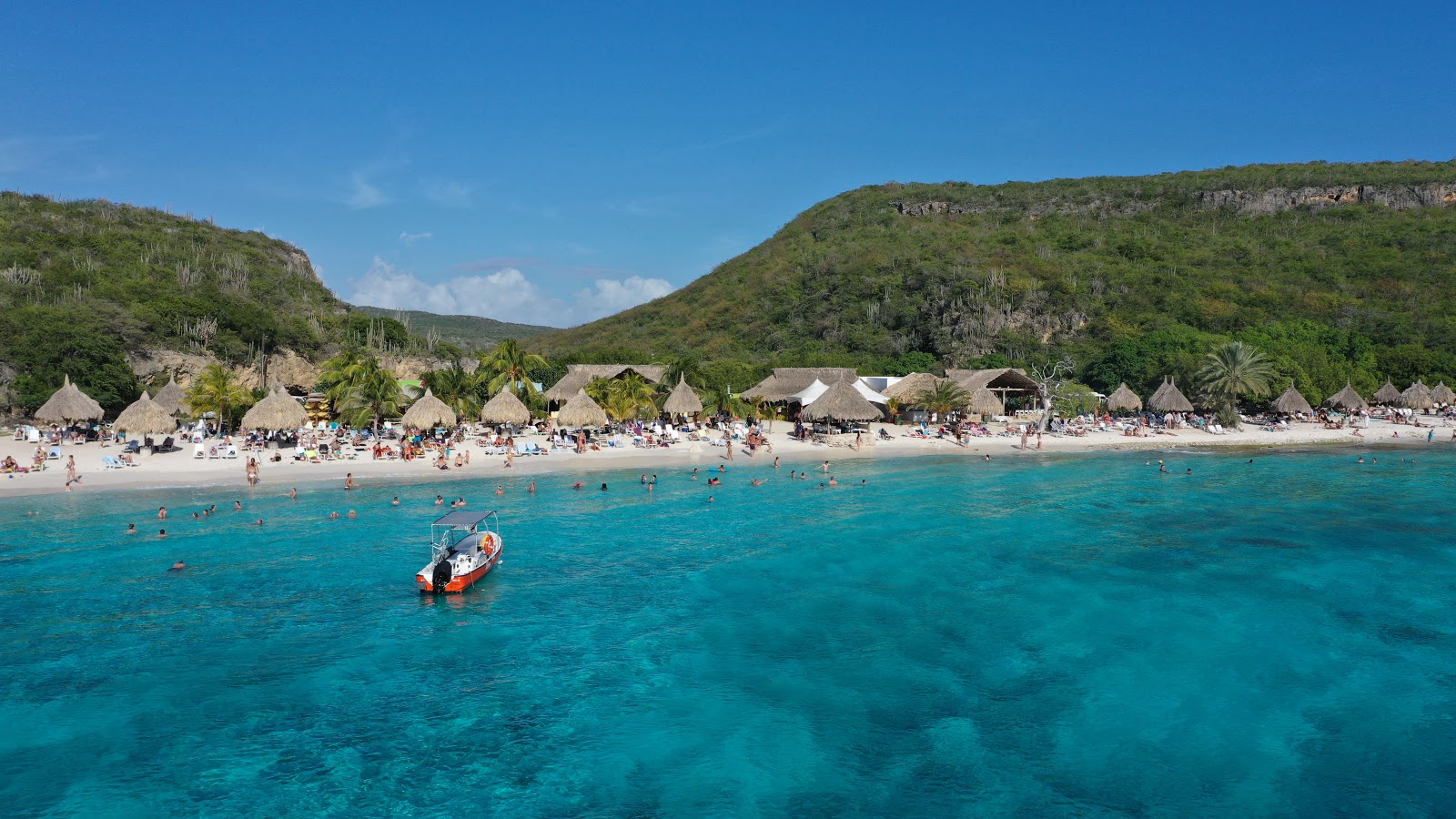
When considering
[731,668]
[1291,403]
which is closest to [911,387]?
→ [1291,403]

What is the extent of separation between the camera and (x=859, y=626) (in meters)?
14.3

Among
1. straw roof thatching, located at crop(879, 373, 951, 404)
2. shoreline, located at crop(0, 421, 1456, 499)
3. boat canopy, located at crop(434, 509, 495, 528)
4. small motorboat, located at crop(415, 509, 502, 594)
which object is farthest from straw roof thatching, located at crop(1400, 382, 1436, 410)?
boat canopy, located at crop(434, 509, 495, 528)

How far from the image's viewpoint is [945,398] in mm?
40844

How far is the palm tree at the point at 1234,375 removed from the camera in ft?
136

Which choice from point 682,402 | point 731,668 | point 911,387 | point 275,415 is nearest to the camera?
point 731,668

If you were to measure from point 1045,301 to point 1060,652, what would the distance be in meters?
59.4

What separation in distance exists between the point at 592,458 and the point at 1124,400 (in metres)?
30.4

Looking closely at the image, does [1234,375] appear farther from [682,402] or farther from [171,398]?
[171,398]

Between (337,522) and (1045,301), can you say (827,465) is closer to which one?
(337,522)

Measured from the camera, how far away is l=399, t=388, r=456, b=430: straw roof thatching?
104 feet

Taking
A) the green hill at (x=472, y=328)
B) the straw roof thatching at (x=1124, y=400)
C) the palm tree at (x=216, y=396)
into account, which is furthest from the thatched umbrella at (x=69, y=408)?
the green hill at (x=472, y=328)

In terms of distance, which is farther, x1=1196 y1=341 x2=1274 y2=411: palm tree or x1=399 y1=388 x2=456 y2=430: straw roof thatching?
x1=1196 y1=341 x2=1274 y2=411: palm tree

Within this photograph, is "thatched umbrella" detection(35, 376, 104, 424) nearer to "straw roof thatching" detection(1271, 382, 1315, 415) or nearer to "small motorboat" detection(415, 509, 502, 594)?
"small motorboat" detection(415, 509, 502, 594)

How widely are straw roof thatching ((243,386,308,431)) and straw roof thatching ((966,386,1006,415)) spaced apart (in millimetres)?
30480
